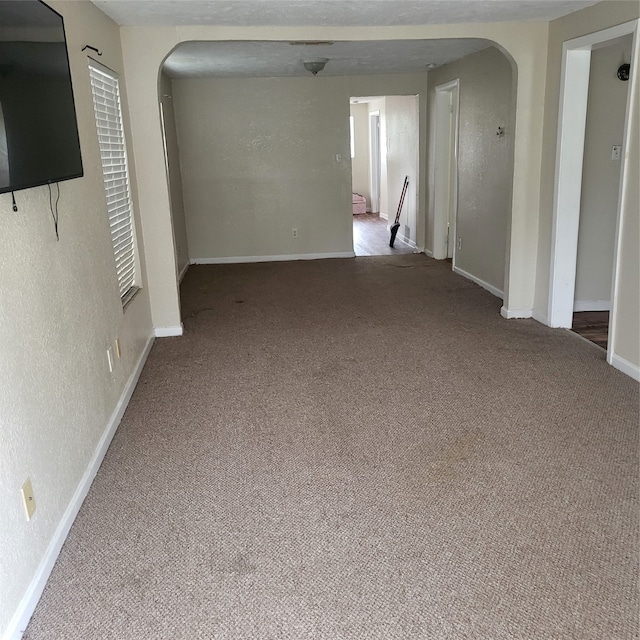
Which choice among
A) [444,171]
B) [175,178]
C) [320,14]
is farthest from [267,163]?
[320,14]

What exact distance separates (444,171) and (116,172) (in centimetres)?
453

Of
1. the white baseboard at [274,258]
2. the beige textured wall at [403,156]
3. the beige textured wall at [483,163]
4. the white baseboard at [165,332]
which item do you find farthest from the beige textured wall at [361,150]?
the white baseboard at [165,332]

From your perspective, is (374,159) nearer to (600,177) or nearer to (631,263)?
(600,177)

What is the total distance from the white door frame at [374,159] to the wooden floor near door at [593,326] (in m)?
8.20

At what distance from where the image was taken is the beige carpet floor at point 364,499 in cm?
181

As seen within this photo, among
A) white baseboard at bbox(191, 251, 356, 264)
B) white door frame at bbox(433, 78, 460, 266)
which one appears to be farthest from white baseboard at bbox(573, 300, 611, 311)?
white baseboard at bbox(191, 251, 356, 264)

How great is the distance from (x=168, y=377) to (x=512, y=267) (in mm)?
2794

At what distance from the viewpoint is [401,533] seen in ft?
7.12

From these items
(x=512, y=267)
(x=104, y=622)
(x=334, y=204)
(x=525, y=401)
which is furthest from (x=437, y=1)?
(x=334, y=204)

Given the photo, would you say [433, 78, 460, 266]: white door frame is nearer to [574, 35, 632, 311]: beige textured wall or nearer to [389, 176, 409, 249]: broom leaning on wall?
[389, 176, 409, 249]: broom leaning on wall

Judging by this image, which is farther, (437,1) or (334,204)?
(334,204)

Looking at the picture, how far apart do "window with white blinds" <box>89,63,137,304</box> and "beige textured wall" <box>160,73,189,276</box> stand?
7.62 ft

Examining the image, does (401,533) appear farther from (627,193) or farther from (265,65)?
(265,65)

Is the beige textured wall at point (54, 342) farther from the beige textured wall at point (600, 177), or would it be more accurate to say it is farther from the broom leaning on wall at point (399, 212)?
the broom leaning on wall at point (399, 212)
